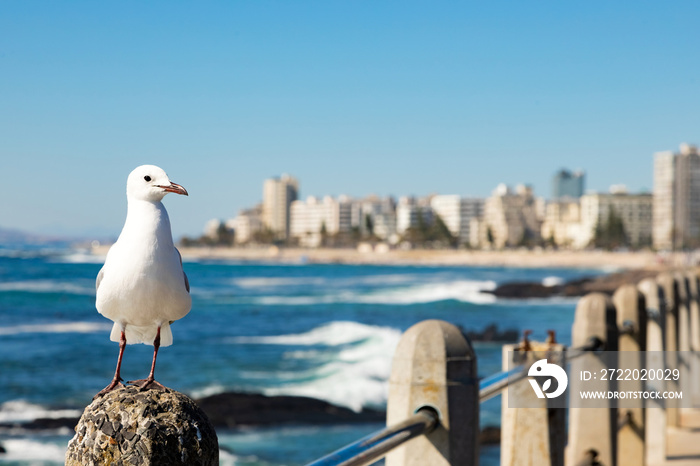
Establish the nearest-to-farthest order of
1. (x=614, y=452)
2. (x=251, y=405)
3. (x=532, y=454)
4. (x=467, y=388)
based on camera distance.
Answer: (x=467, y=388) < (x=532, y=454) < (x=614, y=452) < (x=251, y=405)

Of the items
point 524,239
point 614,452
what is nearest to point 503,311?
point 614,452

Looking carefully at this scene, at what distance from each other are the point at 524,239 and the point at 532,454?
164539 millimetres

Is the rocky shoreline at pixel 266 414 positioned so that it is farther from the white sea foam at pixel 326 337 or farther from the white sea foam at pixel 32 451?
the white sea foam at pixel 326 337

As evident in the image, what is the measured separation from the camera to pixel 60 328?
121 feet

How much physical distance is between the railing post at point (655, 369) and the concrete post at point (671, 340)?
407 mm

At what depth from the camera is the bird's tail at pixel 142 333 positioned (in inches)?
78.3

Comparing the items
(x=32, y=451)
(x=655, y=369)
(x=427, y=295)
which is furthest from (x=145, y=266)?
(x=427, y=295)

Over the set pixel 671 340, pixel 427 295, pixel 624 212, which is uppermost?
pixel 624 212

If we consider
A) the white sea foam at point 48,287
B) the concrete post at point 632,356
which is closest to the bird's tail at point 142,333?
the concrete post at point 632,356

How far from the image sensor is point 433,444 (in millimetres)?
3197

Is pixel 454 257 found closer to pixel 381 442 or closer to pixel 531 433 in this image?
pixel 531 433

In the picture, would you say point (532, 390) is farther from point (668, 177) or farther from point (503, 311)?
point (668, 177)

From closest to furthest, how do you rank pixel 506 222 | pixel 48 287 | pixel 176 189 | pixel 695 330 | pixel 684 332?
pixel 176 189, pixel 684 332, pixel 695 330, pixel 48 287, pixel 506 222

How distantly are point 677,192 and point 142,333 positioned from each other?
181m
